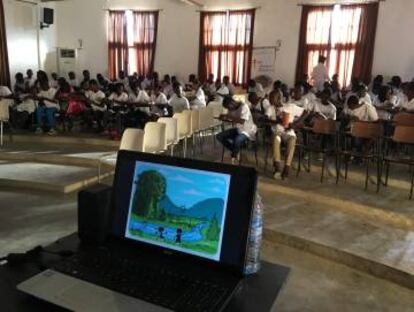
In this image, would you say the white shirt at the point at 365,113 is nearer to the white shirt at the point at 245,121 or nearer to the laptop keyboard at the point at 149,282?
the white shirt at the point at 245,121

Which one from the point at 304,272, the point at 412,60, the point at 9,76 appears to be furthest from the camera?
the point at 9,76

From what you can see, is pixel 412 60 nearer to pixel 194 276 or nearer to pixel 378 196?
pixel 378 196

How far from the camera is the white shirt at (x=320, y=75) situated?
8828mm

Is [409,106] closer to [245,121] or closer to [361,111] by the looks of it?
[361,111]

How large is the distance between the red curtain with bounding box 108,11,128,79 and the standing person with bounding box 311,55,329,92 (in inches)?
213

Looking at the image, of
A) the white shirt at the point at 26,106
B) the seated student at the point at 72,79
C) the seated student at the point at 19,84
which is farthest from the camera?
the seated student at the point at 72,79

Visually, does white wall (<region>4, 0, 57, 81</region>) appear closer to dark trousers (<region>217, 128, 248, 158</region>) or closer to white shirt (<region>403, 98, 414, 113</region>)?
dark trousers (<region>217, 128, 248, 158</region>)

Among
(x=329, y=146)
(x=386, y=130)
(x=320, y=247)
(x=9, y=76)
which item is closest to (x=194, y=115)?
(x=329, y=146)

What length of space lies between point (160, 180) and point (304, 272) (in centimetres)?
226

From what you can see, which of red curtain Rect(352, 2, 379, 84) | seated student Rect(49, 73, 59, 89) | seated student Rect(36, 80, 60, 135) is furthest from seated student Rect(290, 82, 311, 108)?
seated student Rect(49, 73, 59, 89)

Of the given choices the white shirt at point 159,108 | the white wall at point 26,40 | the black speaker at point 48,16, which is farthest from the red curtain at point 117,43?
the white shirt at point 159,108

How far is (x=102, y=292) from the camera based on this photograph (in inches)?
40.8

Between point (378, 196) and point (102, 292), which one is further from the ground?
point (102, 292)

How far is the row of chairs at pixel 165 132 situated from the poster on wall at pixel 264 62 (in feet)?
11.4
